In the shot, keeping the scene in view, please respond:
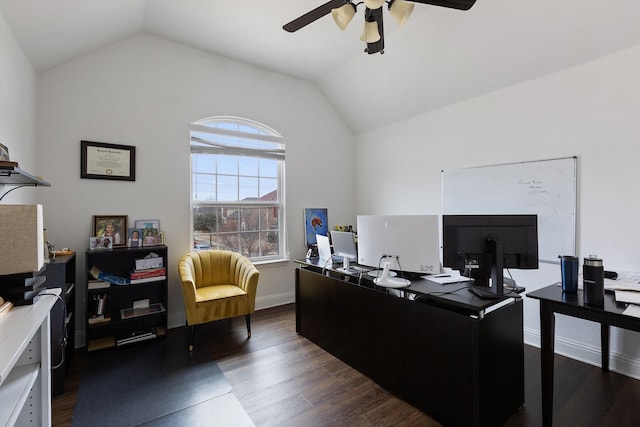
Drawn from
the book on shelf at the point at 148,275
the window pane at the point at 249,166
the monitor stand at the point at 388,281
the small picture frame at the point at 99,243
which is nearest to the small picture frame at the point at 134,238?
the small picture frame at the point at 99,243

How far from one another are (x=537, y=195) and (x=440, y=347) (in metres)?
2.00

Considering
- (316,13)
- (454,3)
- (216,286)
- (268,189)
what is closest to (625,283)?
(454,3)

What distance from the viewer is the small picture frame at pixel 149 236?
10.3 feet

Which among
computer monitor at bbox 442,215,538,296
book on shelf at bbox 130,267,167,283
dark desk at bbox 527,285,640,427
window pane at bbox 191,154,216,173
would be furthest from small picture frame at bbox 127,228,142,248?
dark desk at bbox 527,285,640,427

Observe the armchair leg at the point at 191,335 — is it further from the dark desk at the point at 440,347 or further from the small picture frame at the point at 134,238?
the dark desk at the point at 440,347

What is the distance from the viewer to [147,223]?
3236 millimetres

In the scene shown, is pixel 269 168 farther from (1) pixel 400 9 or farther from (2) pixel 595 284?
(2) pixel 595 284

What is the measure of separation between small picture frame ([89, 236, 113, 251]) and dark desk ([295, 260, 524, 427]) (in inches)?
91.7

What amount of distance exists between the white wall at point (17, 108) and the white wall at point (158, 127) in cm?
19

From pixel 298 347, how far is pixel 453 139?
292cm

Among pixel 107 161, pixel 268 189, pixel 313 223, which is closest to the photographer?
pixel 107 161

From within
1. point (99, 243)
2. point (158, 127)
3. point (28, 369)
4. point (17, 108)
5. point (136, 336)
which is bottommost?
point (136, 336)

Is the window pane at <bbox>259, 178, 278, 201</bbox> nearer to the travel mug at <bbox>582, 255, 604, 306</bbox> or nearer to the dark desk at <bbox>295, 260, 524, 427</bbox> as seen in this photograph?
the dark desk at <bbox>295, 260, 524, 427</bbox>

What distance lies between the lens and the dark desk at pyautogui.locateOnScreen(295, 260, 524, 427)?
1.70 metres
